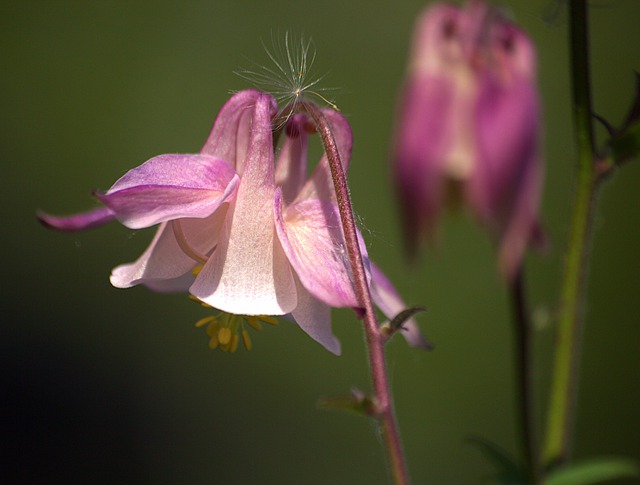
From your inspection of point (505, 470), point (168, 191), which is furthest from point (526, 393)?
point (168, 191)

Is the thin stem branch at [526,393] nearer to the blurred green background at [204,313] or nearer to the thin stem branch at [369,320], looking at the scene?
the thin stem branch at [369,320]

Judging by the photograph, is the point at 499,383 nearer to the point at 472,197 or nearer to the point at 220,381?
the point at 220,381

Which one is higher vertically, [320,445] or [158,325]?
[158,325]

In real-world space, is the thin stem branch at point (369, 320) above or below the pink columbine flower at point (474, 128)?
below

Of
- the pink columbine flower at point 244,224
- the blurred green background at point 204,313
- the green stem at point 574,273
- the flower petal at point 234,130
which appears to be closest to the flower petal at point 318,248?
the pink columbine flower at point 244,224

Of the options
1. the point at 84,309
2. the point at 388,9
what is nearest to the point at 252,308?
the point at 84,309

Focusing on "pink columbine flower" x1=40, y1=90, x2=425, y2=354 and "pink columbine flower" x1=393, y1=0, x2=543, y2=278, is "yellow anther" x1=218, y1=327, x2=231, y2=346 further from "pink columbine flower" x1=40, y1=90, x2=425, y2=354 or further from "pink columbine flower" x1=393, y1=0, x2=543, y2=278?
"pink columbine flower" x1=393, y1=0, x2=543, y2=278

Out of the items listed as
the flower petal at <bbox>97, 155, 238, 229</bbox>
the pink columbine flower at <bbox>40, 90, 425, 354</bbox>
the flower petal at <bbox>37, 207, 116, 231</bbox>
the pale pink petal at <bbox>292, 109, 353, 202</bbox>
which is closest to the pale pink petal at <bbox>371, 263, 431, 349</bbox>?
the pink columbine flower at <bbox>40, 90, 425, 354</bbox>
